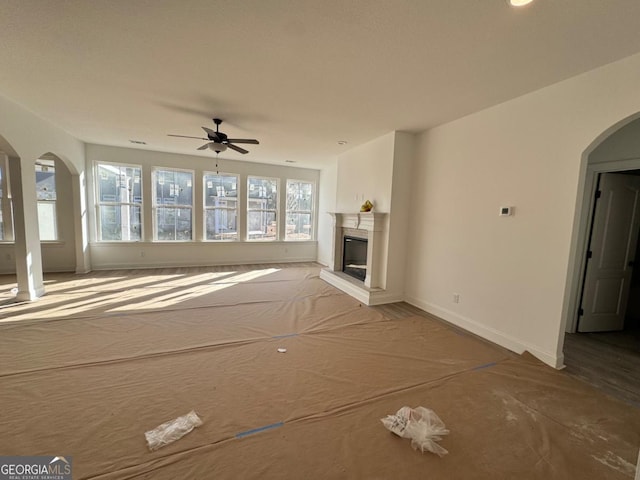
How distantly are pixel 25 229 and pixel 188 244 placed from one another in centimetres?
308

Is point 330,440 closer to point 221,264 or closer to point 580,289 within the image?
point 580,289

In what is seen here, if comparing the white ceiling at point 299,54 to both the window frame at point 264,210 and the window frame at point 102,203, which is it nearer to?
the window frame at point 102,203

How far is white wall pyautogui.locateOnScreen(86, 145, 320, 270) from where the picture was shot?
6105 mm

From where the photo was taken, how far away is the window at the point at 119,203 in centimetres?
612

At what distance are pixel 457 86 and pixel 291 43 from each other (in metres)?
1.77

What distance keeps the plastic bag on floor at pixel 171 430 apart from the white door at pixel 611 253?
15.0 feet

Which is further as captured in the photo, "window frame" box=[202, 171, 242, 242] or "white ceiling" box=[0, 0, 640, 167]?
"window frame" box=[202, 171, 242, 242]

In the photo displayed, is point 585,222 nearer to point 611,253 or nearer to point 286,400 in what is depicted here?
point 611,253

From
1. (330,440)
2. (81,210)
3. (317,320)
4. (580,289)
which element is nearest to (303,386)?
(330,440)

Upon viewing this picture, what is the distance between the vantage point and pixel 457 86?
2.82 metres

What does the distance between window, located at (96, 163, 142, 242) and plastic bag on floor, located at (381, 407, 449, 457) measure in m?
6.79

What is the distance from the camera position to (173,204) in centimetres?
667

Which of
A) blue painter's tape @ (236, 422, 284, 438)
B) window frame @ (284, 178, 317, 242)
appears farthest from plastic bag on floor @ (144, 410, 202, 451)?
window frame @ (284, 178, 317, 242)

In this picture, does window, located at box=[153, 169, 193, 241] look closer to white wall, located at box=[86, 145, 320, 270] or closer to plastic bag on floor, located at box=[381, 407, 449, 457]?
white wall, located at box=[86, 145, 320, 270]
